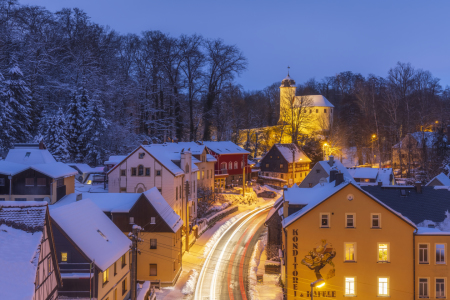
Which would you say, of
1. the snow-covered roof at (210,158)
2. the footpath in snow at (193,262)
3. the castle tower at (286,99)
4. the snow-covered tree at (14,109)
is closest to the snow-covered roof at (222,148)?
the snow-covered roof at (210,158)

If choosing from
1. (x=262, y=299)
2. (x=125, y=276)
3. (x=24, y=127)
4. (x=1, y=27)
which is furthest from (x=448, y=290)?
(x=1, y=27)

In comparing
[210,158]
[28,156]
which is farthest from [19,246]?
[210,158]

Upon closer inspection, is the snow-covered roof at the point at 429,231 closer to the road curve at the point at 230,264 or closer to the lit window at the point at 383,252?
the lit window at the point at 383,252

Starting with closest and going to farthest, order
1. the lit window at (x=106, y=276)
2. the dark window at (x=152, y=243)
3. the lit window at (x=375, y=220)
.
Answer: the lit window at (x=106, y=276)
the lit window at (x=375, y=220)
the dark window at (x=152, y=243)

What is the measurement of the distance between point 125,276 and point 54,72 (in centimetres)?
3796

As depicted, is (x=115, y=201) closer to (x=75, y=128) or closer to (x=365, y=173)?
(x=75, y=128)

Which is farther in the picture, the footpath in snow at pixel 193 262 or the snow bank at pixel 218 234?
the snow bank at pixel 218 234

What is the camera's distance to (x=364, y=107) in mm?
69125

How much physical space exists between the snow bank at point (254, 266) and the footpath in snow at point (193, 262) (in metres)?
3.90

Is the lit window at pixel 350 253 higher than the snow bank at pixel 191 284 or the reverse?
higher

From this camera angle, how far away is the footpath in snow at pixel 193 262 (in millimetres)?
26703

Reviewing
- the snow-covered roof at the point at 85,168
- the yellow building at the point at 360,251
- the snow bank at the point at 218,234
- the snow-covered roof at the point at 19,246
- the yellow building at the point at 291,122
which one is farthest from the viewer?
the yellow building at the point at 291,122

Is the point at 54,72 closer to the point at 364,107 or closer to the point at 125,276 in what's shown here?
the point at 125,276

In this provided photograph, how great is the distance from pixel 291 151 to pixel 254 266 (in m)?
39.3
